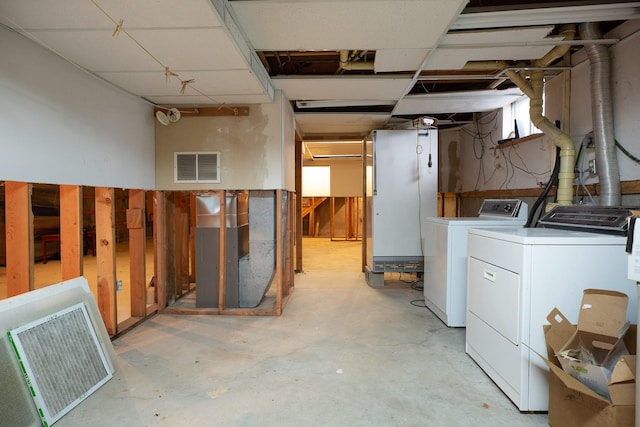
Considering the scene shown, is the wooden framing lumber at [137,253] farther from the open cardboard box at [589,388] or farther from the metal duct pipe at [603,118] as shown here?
the metal duct pipe at [603,118]

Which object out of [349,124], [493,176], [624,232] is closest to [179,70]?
[349,124]

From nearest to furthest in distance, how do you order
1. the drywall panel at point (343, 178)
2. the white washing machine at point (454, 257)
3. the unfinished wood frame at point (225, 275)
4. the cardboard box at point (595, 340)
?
the cardboard box at point (595, 340), the white washing machine at point (454, 257), the unfinished wood frame at point (225, 275), the drywall panel at point (343, 178)

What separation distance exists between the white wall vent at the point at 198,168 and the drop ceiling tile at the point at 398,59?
1771 millimetres

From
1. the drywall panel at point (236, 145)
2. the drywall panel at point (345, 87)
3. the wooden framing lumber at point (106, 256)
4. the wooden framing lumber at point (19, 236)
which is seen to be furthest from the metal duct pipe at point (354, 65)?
the wooden framing lumber at point (19, 236)

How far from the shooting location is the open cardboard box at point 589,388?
121 centimetres

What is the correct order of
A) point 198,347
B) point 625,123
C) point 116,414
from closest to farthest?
point 116,414 → point 625,123 → point 198,347

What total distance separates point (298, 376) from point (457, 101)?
10.8 ft

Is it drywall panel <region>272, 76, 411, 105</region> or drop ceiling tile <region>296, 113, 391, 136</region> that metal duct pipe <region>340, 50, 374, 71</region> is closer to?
drywall panel <region>272, 76, 411, 105</region>

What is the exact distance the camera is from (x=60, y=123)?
2062 mm

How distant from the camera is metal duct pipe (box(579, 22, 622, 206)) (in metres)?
2.21

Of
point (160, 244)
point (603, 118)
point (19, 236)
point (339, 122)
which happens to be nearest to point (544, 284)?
point (603, 118)

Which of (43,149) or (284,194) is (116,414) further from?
(284,194)

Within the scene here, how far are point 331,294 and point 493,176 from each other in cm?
258

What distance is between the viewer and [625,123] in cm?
223
